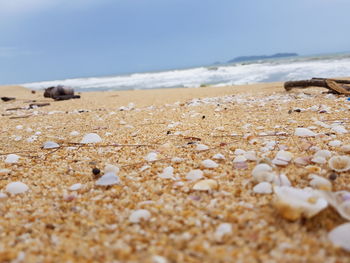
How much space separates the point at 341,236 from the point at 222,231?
1.41 ft

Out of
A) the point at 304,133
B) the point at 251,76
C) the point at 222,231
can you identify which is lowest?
the point at 222,231

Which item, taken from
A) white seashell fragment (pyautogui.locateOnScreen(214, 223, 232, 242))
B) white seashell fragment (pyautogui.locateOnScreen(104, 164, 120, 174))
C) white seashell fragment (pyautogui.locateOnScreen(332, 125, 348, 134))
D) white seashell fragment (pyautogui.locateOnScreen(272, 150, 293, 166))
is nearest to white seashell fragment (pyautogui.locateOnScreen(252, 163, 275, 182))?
white seashell fragment (pyautogui.locateOnScreen(272, 150, 293, 166))

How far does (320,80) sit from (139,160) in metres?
4.76

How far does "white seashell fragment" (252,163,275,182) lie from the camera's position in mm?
1463

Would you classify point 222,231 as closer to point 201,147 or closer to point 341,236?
point 341,236

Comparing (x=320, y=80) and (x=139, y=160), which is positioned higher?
(x=320, y=80)

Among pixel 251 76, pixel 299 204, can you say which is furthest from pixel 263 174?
pixel 251 76

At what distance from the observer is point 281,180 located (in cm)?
144

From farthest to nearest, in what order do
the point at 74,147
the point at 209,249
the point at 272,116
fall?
the point at 272,116, the point at 74,147, the point at 209,249

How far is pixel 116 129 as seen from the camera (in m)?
3.34

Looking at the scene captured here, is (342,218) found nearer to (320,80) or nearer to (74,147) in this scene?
(74,147)

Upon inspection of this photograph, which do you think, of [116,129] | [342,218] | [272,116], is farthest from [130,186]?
[272,116]

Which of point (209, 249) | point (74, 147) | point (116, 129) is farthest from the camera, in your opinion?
point (116, 129)

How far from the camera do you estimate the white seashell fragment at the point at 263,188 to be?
1.36 m
